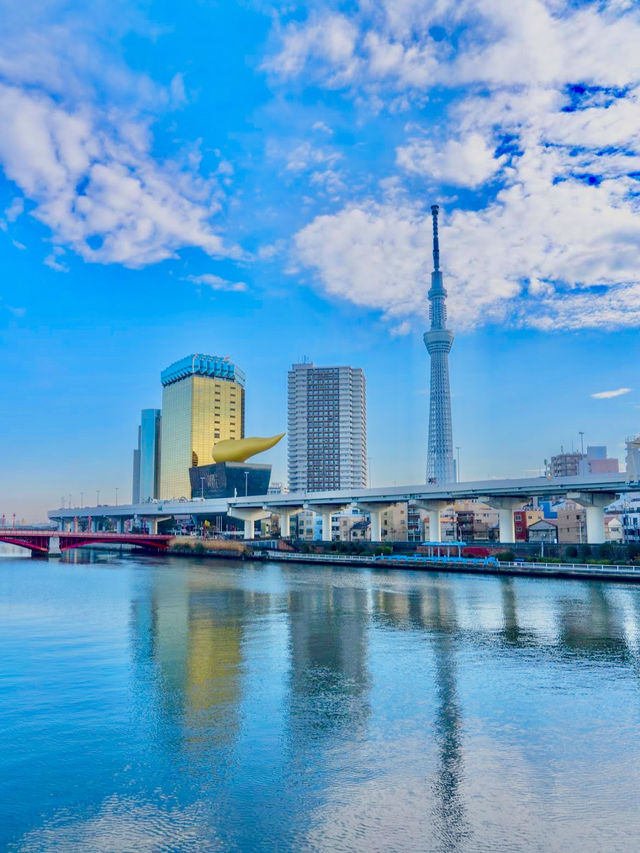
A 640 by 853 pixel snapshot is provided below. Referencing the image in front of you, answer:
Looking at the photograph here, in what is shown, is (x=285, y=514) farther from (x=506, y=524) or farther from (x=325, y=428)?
(x=325, y=428)

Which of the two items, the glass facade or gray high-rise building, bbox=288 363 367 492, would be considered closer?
gray high-rise building, bbox=288 363 367 492

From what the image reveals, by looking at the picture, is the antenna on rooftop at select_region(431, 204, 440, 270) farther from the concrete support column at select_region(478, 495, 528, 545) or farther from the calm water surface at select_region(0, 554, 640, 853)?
the calm water surface at select_region(0, 554, 640, 853)

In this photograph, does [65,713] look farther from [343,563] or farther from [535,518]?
[535,518]

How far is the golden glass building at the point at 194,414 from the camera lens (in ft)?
433

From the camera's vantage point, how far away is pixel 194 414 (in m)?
132

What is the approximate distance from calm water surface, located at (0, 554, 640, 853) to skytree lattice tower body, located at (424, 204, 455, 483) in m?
106

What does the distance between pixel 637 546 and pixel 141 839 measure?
37.1 meters

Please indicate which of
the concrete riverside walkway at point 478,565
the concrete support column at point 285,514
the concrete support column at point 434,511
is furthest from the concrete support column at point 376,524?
the concrete support column at point 285,514

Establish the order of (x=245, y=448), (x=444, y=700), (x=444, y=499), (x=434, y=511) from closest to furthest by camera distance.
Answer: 1. (x=444, y=700)
2. (x=444, y=499)
3. (x=434, y=511)
4. (x=245, y=448)

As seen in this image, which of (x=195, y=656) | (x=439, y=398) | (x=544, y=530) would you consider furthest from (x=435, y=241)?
(x=195, y=656)

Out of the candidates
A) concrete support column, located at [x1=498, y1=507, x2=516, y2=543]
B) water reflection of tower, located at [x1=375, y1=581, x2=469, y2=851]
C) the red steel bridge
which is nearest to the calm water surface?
water reflection of tower, located at [x1=375, y1=581, x2=469, y2=851]

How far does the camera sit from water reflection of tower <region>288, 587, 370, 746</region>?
11455mm

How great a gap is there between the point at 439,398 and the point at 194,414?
48829 millimetres

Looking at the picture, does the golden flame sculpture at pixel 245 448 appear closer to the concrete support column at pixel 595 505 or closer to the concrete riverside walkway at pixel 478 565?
the concrete riverside walkway at pixel 478 565
